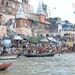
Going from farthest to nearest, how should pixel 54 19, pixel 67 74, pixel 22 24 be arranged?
pixel 54 19, pixel 22 24, pixel 67 74

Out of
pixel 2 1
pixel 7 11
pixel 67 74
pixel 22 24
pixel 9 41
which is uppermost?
pixel 2 1

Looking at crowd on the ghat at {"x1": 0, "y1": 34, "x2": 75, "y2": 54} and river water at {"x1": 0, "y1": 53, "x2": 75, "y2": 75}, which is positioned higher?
crowd on the ghat at {"x1": 0, "y1": 34, "x2": 75, "y2": 54}

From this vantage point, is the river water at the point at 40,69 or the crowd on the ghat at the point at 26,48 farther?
the crowd on the ghat at the point at 26,48

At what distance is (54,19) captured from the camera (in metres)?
61.7

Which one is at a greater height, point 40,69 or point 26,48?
point 26,48

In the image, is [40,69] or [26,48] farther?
[26,48]

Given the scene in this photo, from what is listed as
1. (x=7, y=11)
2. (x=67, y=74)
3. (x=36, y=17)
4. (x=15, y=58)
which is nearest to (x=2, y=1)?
(x=7, y=11)

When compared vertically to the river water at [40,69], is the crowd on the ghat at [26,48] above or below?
above

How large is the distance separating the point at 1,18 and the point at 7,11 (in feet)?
25.4

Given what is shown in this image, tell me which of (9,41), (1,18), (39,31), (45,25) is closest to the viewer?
(9,41)

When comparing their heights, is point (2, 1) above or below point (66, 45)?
above

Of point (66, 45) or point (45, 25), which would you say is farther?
point (45, 25)

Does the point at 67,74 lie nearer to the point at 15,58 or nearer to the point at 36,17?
the point at 15,58

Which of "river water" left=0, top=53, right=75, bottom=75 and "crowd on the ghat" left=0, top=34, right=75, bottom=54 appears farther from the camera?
"crowd on the ghat" left=0, top=34, right=75, bottom=54
